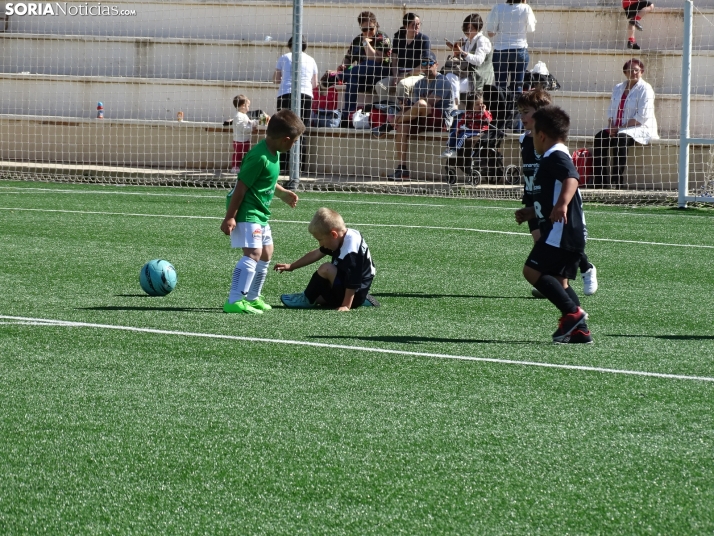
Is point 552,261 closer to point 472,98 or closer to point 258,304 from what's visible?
point 258,304

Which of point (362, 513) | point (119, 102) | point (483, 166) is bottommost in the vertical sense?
point (362, 513)

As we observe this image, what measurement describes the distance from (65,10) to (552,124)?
626 inches

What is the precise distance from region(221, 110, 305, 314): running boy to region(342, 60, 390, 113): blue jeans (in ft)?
32.5

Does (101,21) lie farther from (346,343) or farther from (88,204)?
(346,343)

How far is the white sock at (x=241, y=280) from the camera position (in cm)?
670

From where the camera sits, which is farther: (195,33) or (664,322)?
(195,33)

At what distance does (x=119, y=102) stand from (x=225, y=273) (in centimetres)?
1137

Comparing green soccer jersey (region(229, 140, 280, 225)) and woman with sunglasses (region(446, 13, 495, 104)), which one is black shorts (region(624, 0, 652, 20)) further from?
green soccer jersey (region(229, 140, 280, 225))

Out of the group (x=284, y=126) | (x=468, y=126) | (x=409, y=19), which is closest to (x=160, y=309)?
(x=284, y=126)

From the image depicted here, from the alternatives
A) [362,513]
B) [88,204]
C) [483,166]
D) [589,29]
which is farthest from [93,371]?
[589,29]

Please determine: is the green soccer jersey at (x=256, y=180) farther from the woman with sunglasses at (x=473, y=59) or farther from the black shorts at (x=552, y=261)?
the woman with sunglasses at (x=473, y=59)

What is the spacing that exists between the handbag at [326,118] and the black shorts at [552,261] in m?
11.0

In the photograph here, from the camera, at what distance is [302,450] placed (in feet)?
12.7

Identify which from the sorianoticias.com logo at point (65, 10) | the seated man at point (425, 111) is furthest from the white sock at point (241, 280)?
the sorianoticias.com logo at point (65, 10)
